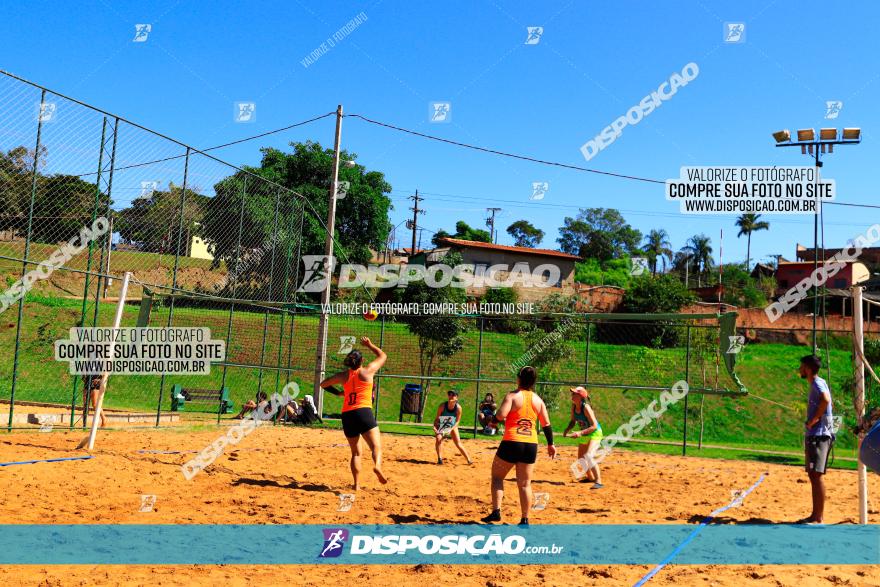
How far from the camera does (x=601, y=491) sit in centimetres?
1041

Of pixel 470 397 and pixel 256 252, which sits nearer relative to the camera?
pixel 256 252

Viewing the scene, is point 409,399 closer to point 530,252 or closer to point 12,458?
point 12,458

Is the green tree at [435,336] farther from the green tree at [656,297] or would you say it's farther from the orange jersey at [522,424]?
the green tree at [656,297]

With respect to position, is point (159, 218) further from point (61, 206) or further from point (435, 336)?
point (435, 336)

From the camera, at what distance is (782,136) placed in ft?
71.6

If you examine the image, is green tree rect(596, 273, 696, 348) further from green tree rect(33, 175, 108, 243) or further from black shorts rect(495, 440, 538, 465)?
black shorts rect(495, 440, 538, 465)

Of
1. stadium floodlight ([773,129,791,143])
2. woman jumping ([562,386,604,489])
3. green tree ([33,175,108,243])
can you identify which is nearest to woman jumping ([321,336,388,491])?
woman jumping ([562,386,604,489])

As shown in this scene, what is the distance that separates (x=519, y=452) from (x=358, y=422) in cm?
261

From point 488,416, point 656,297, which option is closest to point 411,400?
point 488,416

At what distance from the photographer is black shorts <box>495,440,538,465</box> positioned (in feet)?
24.6

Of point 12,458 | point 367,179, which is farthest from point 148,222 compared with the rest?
point 367,179

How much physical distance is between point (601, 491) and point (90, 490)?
7.01 m

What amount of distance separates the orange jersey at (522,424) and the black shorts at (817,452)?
3.38 metres

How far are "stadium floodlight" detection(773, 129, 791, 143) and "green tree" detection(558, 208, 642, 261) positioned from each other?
211ft
